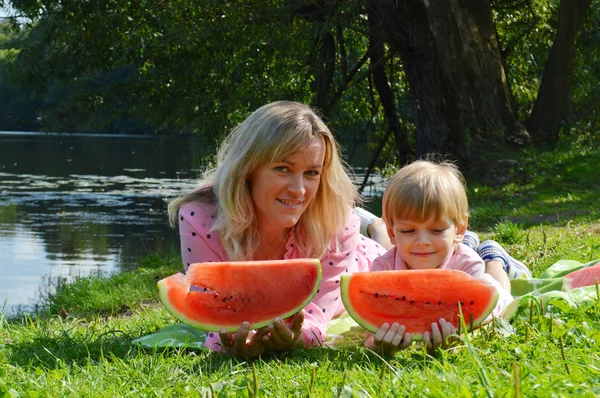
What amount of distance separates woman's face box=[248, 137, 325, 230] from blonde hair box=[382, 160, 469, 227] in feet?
1.23

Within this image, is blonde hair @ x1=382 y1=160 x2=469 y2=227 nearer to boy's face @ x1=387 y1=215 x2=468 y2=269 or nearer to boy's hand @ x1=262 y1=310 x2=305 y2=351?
boy's face @ x1=387 y1=215 x2=468 y2=269

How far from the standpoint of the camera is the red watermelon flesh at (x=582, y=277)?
418 cm

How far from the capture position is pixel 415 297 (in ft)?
11.4

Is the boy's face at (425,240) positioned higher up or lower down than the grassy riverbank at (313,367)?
higher up

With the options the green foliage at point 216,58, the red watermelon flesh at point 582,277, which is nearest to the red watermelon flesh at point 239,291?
the red watermelon flesh at point 582,277

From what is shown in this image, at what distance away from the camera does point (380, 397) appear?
243 cm

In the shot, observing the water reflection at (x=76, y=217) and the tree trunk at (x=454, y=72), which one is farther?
the water reflection at (x=76, y=217)

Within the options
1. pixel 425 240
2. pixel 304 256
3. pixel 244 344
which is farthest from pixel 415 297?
pixel 304 256

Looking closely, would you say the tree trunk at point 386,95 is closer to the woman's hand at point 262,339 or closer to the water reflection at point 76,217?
the water reflection at point 76,217

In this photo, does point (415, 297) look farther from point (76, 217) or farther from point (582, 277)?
point (76, 217)

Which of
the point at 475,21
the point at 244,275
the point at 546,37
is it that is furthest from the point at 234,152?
the point at 546,37

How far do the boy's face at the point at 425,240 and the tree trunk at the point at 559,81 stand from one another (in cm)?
909

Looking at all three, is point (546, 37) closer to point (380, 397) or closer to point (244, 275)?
point (244, 275)

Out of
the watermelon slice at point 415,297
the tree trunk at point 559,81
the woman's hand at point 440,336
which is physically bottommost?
the woman's hand at point 440,336
